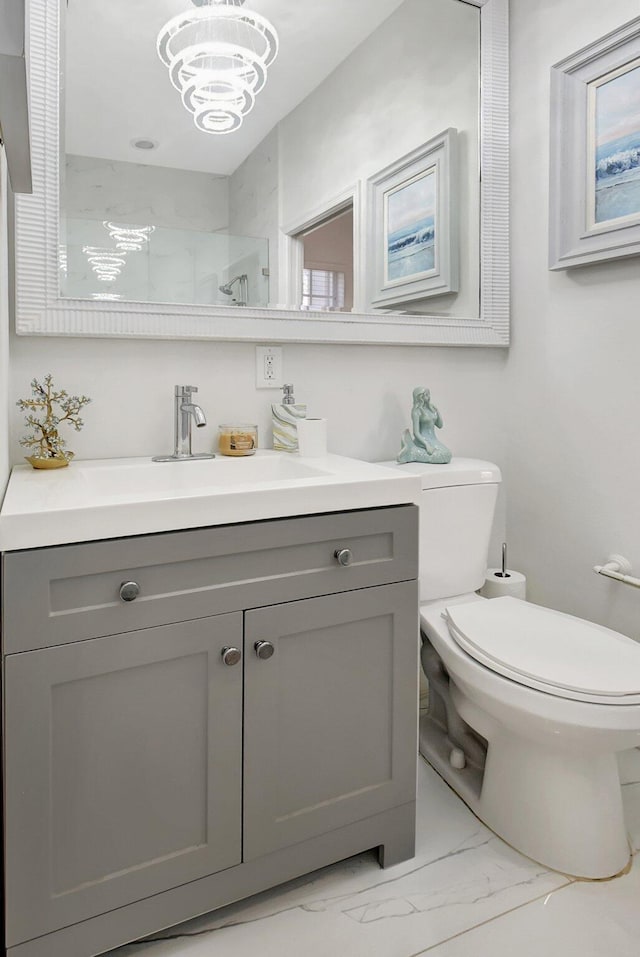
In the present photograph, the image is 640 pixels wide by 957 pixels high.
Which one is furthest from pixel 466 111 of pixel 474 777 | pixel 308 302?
pixel 474 777

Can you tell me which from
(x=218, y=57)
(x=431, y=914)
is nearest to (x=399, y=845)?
(x=431, y=914)

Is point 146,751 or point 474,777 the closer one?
point 146,751

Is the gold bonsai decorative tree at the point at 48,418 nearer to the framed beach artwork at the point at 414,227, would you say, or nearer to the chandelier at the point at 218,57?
the chandelier at the point at 218,57

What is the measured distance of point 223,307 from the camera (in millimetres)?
1641

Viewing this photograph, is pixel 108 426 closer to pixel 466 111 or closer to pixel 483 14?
pixel 466 111

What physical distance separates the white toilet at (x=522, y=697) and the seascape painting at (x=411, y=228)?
0.60 metres

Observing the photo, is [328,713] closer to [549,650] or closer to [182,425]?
[549,650]

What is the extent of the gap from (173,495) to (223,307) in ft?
2.33

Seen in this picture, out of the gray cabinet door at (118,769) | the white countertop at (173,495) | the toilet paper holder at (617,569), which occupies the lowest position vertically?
the gray cabinet door at (118,769)

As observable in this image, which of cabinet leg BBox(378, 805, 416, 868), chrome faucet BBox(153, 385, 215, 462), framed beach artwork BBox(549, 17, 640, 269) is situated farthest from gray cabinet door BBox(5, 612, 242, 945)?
framed beach artwork BBox(549, 17, 640, 269)

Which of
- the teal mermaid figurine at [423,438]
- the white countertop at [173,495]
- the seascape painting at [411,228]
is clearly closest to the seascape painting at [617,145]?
the seascape painting at [411,228]

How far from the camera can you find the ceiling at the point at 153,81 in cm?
147

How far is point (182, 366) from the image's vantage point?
1666mm

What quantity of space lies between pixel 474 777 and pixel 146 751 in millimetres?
952
